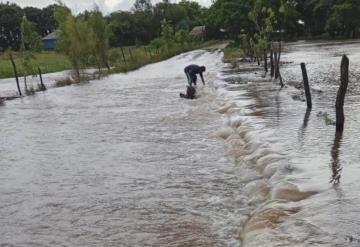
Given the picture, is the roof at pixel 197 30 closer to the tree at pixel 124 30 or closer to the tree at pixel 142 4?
the tree at pixel 124 30

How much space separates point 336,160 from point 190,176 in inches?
108

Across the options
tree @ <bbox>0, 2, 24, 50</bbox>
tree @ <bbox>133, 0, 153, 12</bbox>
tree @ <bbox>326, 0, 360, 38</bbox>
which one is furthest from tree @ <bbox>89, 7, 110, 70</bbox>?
tree @ <bbox>133, 0, 153, 12</bbox>

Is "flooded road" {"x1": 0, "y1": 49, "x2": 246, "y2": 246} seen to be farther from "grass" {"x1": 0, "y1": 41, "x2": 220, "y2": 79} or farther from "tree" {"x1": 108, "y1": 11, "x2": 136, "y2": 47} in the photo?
"tree" {"x1": 108, "y1": 11, "x2": 136, "y2": 47}

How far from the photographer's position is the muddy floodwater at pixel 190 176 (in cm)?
705

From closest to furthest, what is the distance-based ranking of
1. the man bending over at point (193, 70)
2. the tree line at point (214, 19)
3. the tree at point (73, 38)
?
1. the man bending over at point (193, 70)
2. the tree at point (73, 38)
3. the tree line at point (214, 19)

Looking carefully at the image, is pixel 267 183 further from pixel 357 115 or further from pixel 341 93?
pixel 357 115

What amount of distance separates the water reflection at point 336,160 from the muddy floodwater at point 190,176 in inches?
1.3

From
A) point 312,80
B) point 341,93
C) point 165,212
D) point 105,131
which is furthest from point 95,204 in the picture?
point 312,80

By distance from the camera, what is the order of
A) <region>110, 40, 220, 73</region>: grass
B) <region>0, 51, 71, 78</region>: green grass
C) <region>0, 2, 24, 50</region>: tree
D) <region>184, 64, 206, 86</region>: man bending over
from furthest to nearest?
1. <region>0, 2, 24, 50</region>: tree
2. <region>0, 51, 71, 78</region>: green grass
3. <region>110, 40, 220, 73</region>: grass
4. <region>184, 64, 206, 86</region>: man bending over

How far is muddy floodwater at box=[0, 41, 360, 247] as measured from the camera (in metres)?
7.05

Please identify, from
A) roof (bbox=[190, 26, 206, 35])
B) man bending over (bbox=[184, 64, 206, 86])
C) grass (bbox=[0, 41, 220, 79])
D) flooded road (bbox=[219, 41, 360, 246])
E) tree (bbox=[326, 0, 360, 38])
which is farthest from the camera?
roof (bbox=[190, 26, 206, 35])

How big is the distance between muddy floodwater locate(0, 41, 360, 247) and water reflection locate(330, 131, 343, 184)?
32 mm

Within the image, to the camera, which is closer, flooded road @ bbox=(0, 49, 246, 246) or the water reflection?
flooded road @ bbox=(0, 49, 246, 246)

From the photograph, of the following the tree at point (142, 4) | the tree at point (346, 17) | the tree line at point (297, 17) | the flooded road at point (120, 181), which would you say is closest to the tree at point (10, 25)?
the tree at point (142, 4)
